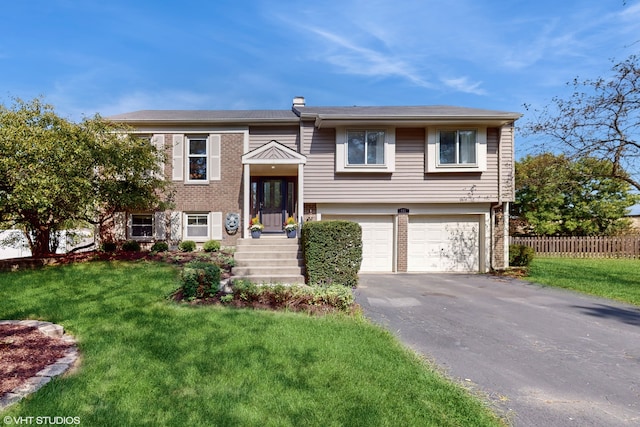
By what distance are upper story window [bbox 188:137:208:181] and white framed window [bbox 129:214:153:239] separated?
2305 mm

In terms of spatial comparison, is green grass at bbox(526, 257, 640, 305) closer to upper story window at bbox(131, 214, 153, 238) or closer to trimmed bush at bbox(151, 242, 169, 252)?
trimmed bush at bbox(151, 242, 169, 252)

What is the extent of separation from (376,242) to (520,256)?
5723mm

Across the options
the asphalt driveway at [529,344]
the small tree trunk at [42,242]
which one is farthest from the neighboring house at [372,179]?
the asphalt driveway at [529,344]

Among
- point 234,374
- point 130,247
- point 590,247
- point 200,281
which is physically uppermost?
point 130,247

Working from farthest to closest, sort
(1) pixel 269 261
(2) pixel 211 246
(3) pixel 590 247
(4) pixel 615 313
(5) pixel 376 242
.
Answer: (3) pixel 590 247 < (5) pixel 376 242 < (2) pixel 211 246 < (1) pixel 269 261 < (4) pixel 615 313

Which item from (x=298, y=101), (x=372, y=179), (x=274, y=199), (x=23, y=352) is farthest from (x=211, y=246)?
(x=298, y=101)

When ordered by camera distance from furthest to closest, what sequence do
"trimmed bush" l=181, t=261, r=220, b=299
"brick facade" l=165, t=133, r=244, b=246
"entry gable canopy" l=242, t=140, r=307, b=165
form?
"brick facade" l=165, t=133, r=244, b=246 → "entry gable canopy" l=242, t=140, r=307, b=165 → "trimmed bush" l=181, t=261, r=220, b=299

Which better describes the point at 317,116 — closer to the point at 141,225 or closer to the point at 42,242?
the point at 141,225

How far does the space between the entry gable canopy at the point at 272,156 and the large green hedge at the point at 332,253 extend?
3786mm

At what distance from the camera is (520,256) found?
12672mm

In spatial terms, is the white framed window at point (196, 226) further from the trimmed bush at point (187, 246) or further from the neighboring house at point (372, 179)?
the trimmed bush at point (187, 246)

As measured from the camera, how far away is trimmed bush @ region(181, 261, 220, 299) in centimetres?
646

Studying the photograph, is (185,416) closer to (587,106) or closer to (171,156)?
(171,156)

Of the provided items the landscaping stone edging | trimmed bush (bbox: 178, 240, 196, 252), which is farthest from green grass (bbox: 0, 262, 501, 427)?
trimmed bush (bbox: 178, 240, 196, 252)
